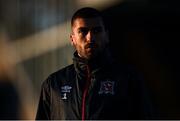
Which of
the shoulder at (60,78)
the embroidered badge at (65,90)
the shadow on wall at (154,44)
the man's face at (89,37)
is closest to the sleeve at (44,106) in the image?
the shoulder at (60,78)

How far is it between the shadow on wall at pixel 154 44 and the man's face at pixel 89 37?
0.77m

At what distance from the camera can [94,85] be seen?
2.82 meters

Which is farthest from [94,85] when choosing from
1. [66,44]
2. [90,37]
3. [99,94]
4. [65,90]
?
[66,44]

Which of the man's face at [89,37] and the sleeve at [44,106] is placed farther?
the sleeve at [44,106]

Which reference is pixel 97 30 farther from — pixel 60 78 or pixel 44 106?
pixel 44 106

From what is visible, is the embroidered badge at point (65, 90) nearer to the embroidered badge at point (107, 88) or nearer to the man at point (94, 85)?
the man at point (94, 85)

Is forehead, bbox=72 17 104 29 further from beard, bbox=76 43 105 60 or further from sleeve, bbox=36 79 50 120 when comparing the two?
sleeve, bbox=36 79 50 120

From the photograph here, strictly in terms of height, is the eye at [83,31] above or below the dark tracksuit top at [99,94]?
above

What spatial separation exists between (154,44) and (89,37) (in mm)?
895

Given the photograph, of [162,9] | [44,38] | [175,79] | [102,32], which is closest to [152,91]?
[175,79]

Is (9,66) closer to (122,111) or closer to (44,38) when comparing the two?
(44,38)

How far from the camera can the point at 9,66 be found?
429 cm

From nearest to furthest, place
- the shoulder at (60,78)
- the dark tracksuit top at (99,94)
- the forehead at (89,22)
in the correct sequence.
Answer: the dark tracksuit top at (99,94) < the forehead at (89,22) < the shoulder at (60,78)

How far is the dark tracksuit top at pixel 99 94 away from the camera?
2.74m
